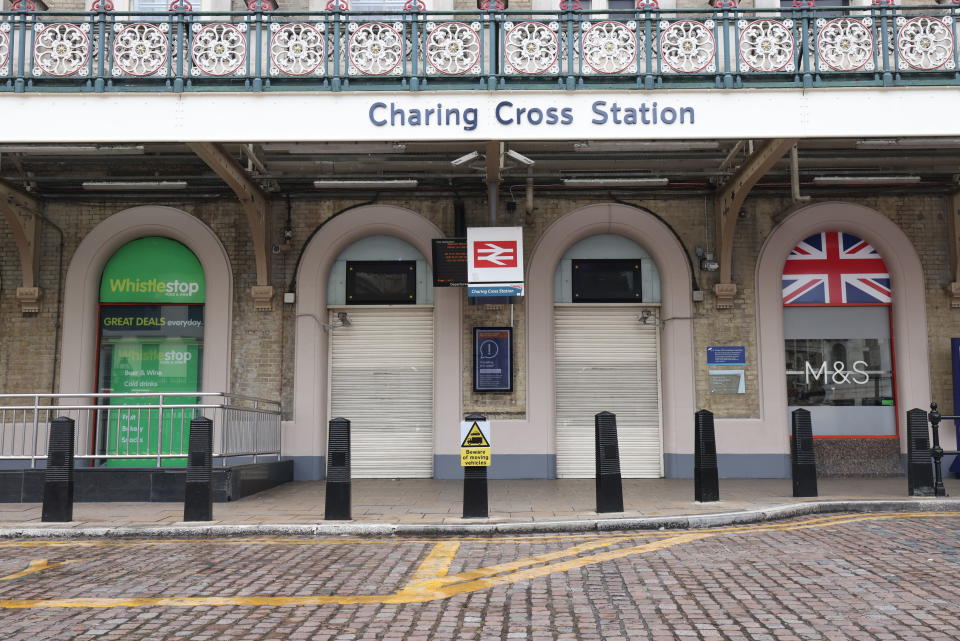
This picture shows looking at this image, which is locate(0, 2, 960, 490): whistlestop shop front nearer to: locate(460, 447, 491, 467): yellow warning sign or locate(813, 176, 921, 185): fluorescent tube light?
locate(813, 176, 921, 185): fluorescent tube light

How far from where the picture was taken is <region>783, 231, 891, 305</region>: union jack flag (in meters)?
14.3

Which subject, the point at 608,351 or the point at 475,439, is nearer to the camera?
the point at 475,439

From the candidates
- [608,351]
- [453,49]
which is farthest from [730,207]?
[453,49]

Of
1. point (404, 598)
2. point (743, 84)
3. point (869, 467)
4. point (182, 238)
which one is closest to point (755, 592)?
point (404, 598)

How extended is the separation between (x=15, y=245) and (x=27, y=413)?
3493mm

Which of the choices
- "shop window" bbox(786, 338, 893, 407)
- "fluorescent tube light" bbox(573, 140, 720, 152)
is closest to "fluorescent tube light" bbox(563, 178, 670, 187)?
"fluorescent tube light" bbox(573, 140, 720, 152)

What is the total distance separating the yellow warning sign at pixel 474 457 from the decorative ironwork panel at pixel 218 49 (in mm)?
5873

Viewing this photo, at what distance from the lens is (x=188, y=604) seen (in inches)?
227

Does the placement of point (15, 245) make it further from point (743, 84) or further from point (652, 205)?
point (743, 84)

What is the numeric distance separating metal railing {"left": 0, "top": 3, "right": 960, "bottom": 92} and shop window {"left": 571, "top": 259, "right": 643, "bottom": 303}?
4.00 metres

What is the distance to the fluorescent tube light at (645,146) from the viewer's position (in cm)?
1253

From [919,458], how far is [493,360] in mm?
6386

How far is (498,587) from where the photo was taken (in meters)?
6.23

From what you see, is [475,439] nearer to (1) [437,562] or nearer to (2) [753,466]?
(1) [437,562]
